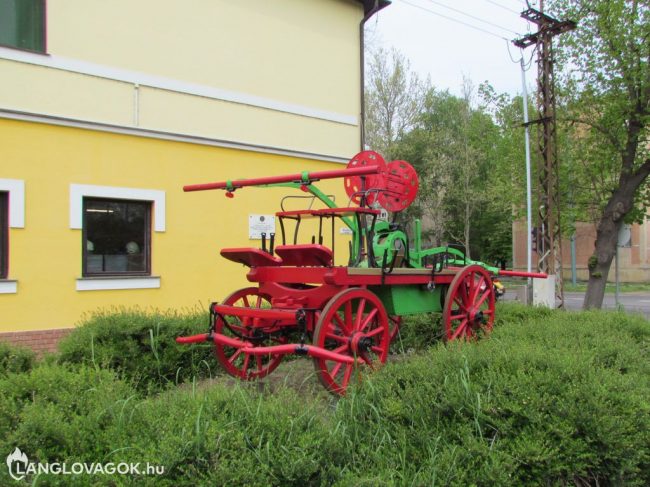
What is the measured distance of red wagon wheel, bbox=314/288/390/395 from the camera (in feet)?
14.3

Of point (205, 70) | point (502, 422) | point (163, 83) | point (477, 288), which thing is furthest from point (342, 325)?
point (205, 70)

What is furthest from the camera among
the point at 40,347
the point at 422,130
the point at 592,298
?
the point at 422,130

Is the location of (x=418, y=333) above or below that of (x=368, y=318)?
below

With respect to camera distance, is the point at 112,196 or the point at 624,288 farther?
the point at 624,288

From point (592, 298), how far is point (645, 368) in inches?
434

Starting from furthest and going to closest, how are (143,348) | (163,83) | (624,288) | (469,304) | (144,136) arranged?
(624,288), (163,83), (144,136), (469,304), (143,348)

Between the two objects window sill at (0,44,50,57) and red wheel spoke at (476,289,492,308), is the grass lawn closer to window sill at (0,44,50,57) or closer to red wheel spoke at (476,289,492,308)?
red wheel spoke at (476,289,492,308)

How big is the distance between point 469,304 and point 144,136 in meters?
5.90

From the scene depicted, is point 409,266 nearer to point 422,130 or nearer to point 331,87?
point 331,87

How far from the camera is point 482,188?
113 ft

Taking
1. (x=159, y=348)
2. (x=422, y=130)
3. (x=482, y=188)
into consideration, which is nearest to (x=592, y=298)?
(x=159, y=348)

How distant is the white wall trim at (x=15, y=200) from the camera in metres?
7.77

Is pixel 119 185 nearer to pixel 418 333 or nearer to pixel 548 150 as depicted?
pixel 418 333

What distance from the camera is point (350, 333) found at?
466 centimetres
